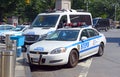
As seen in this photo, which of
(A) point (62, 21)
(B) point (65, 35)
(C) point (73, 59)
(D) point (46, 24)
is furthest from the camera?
(A) point (62, 21)

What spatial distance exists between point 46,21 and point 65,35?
457 centimetres

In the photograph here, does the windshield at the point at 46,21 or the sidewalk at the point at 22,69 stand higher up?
the windshield at the point at 46,21

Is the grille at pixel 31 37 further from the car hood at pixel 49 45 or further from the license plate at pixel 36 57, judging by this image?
the license plate at pixel 36 57

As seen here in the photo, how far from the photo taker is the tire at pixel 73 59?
Answer: 1155 centimetres

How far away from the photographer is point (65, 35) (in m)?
12.8

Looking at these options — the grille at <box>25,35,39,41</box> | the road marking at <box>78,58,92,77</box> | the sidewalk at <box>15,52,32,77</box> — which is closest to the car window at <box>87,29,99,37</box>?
the road marking at <box>78,58,92,77</box>

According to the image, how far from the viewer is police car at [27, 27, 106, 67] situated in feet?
36.6

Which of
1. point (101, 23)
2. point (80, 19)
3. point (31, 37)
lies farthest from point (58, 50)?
point (101, 23)

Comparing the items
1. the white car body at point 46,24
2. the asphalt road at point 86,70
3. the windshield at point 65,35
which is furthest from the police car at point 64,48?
the white car body at point 46,24

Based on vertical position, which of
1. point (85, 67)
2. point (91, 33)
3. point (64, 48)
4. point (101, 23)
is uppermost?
point (91, 33)

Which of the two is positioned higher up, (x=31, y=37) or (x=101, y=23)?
(x=31, y=37)

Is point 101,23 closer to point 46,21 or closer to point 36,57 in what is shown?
point 46,21

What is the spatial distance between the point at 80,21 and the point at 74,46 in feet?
22.3

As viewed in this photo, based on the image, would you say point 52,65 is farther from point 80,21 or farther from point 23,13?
point 23,13
